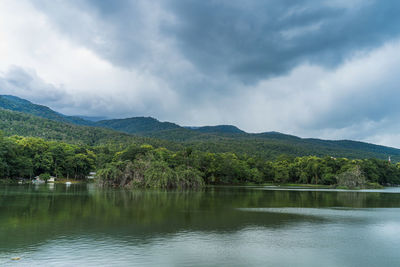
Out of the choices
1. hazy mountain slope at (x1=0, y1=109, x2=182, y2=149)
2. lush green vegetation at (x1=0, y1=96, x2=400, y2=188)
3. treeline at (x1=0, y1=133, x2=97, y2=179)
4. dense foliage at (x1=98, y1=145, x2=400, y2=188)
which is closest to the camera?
dense foliage at (x1=98, y1=145, x2=400, y2=188)

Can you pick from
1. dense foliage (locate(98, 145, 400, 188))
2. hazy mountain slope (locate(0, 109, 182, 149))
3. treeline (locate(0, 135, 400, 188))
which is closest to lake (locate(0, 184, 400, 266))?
dense foliage (locate(98, 145, 400, 188))

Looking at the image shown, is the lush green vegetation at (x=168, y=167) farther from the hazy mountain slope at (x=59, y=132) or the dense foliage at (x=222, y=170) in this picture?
the hazy mountain slope at (x=59, y=132)

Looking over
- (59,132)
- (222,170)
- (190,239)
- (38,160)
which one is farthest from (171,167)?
(59,132)

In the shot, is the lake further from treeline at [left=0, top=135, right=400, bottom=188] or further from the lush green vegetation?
the lush green vegetation

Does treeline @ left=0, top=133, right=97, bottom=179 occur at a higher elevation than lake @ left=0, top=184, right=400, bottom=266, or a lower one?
higher

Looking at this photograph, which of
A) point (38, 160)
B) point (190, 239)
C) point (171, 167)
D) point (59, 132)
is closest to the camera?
point (190, 239)

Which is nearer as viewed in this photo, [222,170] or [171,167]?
[171,167]

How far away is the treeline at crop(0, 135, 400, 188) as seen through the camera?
72188 mm

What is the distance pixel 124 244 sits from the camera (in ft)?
53.0

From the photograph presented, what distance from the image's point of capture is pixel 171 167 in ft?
270

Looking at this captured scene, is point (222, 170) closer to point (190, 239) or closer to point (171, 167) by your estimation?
point (171, 167)

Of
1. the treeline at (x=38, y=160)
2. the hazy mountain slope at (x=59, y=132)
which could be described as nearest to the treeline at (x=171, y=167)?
the treeline at (x=38, y=160)

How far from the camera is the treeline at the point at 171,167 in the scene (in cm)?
7219

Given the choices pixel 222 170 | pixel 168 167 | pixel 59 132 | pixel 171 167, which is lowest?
pixel 222 170
